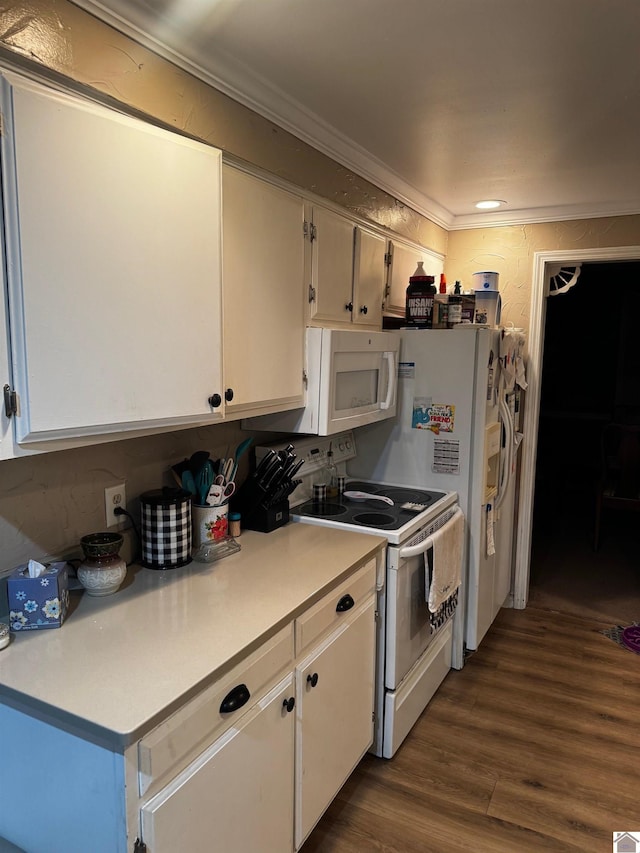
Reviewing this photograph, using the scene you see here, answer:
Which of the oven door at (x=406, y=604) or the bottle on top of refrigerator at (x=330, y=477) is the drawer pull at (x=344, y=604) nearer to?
the oven door at (x=406, y=604)

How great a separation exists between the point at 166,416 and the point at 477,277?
7.18 ft

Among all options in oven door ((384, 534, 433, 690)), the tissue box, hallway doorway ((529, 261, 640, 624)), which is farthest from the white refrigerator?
the tissue box

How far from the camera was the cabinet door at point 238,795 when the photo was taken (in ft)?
3.92

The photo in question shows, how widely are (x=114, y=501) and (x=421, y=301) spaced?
1.85m

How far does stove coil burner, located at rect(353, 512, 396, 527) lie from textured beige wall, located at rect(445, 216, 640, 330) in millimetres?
1768

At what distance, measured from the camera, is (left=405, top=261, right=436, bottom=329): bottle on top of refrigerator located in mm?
2990

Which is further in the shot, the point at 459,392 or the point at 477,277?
the point at 477,277

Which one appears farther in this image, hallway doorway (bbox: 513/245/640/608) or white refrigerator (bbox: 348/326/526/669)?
hallway doorway (bbox: 513/245/640/608)

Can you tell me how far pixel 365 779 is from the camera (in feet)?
7.27

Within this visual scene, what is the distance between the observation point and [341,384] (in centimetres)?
238

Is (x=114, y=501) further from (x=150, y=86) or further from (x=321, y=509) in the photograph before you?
(x=150, y=86)

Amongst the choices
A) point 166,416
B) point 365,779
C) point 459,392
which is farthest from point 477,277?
point 365,779

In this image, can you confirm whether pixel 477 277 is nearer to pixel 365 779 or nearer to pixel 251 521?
pixel 251 521

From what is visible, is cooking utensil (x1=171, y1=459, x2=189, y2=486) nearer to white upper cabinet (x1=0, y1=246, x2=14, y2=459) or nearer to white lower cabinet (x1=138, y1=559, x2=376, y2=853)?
white lower cabinet (x1=138, y1=559, x2=376, y2=853)
